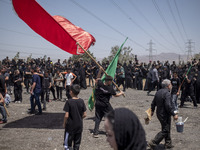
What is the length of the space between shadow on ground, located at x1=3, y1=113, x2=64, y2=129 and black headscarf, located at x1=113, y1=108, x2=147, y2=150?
614 cm

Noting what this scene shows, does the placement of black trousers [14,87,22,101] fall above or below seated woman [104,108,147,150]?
below

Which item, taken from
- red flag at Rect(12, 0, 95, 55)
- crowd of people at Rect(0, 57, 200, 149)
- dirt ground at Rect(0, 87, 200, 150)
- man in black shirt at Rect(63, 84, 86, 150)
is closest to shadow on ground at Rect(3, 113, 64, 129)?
dirt ground at Rect(0, 87, 200, 150)

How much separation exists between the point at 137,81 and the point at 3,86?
13.0m

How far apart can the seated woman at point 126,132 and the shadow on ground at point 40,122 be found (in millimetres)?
6114

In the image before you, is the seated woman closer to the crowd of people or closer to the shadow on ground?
the crowd of people

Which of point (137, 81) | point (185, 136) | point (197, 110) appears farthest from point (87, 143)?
point (137, 81)

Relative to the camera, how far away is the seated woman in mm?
1584

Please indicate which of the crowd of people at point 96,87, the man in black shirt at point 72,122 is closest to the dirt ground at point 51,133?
the crowd of people at point 96,87

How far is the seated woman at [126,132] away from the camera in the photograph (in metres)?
1.58

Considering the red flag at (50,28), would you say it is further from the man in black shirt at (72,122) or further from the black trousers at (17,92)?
the black trousers at (17,92)

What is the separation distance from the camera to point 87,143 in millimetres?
5910

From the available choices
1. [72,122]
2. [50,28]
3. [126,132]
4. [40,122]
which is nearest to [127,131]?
[126,132]

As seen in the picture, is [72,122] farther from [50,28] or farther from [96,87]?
[50,28]

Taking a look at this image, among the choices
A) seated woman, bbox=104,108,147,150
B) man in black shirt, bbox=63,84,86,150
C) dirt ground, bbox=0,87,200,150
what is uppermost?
seated woman, bbox=104,108,147,150
